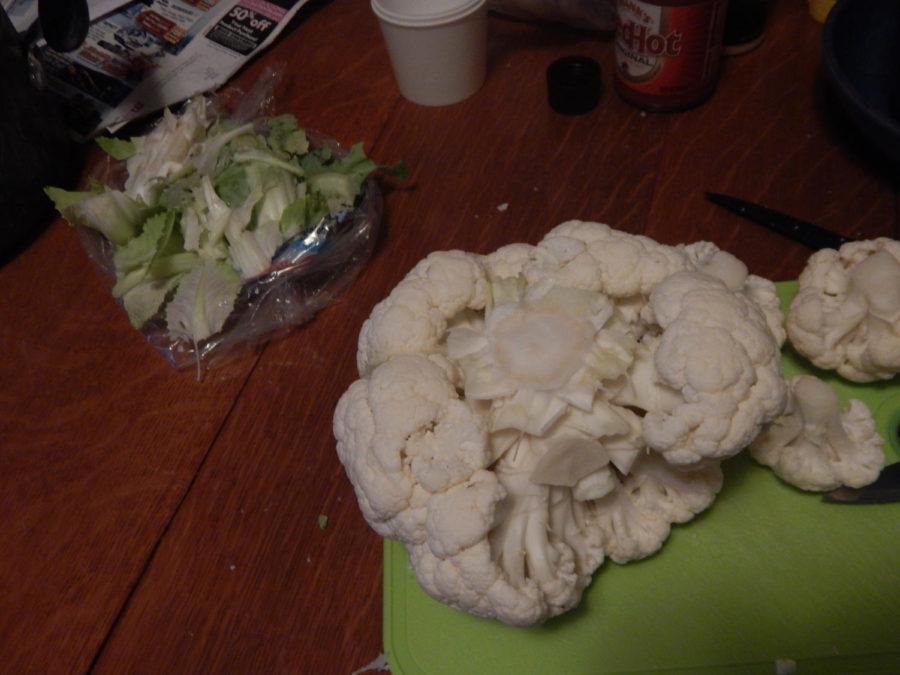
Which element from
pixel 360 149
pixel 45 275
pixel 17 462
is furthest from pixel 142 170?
pixel 17 462

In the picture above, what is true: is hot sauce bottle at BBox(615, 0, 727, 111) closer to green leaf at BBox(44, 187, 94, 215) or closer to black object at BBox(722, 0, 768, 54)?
black object at BBox(722, 0, 768, 54)

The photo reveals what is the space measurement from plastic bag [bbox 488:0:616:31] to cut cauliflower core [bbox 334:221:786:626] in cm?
66

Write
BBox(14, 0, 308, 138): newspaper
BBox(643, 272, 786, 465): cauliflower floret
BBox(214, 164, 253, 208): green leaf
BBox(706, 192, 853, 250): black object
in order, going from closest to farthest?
BBox(643, 272, 786, 465): cauliflower floret
BBox(706, 192, 853, 250): black object
BBox(214, 164, 253, 208): green leaf
BBox(14, 0, 308, 138): newspaper

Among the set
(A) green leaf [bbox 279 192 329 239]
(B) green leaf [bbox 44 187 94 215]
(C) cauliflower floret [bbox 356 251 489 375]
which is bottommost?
(A) green leaf [bbox 279 192 329 239]

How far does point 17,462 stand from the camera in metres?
0.83

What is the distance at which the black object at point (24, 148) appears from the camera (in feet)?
3.08

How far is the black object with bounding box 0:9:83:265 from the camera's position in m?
0.94

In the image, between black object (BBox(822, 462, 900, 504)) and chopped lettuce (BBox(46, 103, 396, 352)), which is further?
chopped lettuce (BBox(46, 103, 396, 352))

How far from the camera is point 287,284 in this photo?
35.2 inches

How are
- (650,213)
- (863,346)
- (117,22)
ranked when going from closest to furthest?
(863,346), (650,213), (117,22)

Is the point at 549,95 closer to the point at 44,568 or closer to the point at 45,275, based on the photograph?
the point at 45,275

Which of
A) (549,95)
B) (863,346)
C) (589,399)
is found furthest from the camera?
(549,95)

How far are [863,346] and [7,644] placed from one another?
90cm

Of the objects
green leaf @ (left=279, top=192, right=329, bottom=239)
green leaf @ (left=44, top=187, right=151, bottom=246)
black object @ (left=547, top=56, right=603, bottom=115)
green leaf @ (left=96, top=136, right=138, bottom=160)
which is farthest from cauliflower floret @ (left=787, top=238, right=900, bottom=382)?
green leaf @ (left=96, top=136, right=138, bottom=160)
